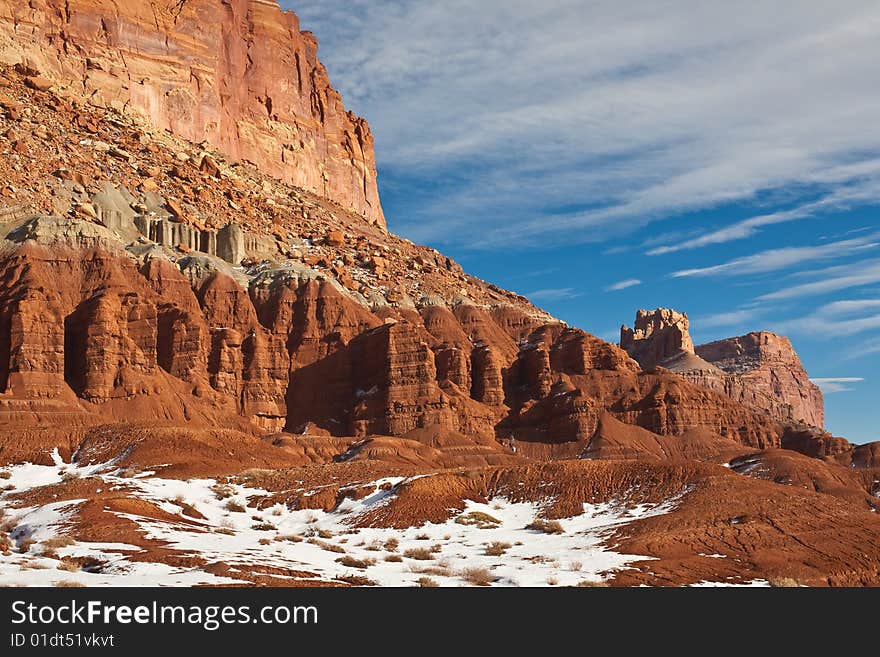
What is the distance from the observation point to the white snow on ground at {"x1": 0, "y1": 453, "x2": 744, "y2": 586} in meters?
31.8

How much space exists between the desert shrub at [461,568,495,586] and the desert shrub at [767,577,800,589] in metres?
8.34

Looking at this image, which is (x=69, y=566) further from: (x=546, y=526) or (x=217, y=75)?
(x=217, y=75)

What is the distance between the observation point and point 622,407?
117 m

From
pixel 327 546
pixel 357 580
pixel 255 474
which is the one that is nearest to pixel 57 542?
pixel 357 580

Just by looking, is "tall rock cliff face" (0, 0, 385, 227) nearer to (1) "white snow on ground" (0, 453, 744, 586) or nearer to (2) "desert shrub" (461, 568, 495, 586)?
(1) "white snow on ground" (0, 453, 744, 586)

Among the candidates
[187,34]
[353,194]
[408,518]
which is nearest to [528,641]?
[408,518]

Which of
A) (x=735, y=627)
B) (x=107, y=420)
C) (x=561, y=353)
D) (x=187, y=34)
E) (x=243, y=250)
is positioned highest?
(x=187, y=34)

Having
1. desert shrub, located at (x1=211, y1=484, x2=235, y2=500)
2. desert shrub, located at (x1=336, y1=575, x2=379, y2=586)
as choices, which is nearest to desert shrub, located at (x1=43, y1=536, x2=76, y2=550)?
desert shrub, located at (x1=336, y1=575, x2=379, y2=586)

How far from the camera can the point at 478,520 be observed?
47.0 m

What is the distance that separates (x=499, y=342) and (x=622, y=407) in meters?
16.2

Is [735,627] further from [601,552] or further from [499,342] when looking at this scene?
[499,342]

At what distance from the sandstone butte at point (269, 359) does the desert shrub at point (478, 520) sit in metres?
1.22

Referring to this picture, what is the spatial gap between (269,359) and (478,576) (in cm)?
7424

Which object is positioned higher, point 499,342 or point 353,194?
point 353,194
